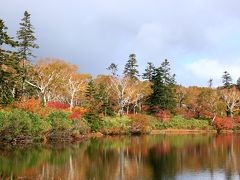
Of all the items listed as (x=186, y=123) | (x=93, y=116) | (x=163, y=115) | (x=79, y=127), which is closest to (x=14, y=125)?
(x=79, y=127)

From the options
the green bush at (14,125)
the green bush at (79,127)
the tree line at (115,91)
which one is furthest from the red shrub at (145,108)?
the green bush at (14,125)

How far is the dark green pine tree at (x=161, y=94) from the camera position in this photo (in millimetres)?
79000

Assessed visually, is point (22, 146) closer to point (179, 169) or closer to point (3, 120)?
point (3, 120)

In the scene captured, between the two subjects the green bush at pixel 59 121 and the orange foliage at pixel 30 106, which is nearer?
the orange foliage at pixel 30 106

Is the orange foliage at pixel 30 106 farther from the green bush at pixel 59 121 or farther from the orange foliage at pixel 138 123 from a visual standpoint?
the orange foliage at pixel 138 123

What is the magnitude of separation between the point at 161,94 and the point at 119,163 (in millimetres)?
47524

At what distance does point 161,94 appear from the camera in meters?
79.0

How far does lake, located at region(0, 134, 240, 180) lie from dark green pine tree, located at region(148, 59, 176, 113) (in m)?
34.9

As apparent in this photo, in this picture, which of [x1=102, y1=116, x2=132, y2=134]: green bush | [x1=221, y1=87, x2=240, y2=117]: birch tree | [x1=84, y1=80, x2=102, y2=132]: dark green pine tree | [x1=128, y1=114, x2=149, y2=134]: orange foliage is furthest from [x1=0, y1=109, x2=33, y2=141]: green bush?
[x1=221, y1=87, x2=240, y2=117]: birch tree

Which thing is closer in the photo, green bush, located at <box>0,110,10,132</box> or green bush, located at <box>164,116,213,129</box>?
green bush, located at <box>0,110,10,132</box>

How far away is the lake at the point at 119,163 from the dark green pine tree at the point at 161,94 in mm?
34945

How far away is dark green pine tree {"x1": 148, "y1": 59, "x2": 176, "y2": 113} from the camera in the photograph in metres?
79.0

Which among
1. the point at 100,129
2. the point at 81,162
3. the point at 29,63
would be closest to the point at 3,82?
the point at 81,162

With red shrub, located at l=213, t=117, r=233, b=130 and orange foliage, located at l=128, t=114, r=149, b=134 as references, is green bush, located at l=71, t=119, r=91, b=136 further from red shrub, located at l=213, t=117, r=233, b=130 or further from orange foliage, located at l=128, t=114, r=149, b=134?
red shrub, located at l=213, t=117, r=233, b=130
